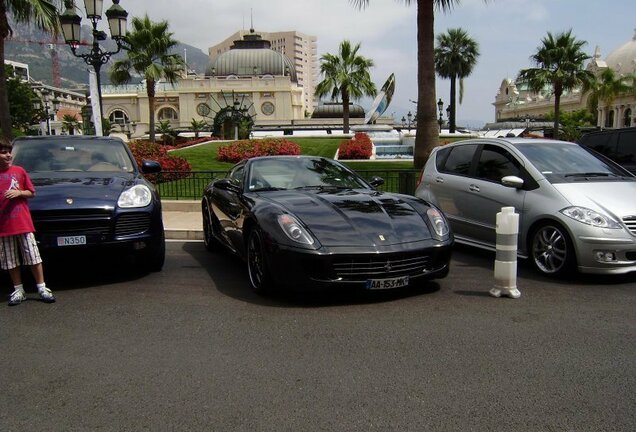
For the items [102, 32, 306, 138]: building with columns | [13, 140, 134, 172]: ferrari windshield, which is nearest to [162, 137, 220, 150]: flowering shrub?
[13, 140, 134, 172]: ferrari windshield

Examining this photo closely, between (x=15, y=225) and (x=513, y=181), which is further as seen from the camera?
(x=513, y=181)

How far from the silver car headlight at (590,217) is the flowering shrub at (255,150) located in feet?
53.3

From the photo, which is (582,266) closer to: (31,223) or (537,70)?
(31,223)

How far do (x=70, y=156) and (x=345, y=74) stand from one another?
38.1 meters

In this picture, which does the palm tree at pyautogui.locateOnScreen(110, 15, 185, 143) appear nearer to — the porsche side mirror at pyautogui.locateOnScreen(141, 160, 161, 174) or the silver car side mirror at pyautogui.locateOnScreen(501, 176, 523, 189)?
the porsche side mirror at pyautogui.locateOnScreen(141, 160, 161, 174)

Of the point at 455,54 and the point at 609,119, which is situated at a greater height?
the point at 455,54

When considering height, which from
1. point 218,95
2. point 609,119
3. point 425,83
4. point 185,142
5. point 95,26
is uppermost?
point 218,95

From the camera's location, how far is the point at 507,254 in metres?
5.29

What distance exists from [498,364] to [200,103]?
327ft

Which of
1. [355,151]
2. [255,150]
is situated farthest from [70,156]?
[355,151]

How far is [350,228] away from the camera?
5027mm

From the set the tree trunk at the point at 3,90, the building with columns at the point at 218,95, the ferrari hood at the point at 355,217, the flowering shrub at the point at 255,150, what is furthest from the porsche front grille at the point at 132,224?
the building with columns at the point at 218,95

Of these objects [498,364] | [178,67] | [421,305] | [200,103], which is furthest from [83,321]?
[200,103]

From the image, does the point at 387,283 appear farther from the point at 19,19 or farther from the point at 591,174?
the point at 19,19
